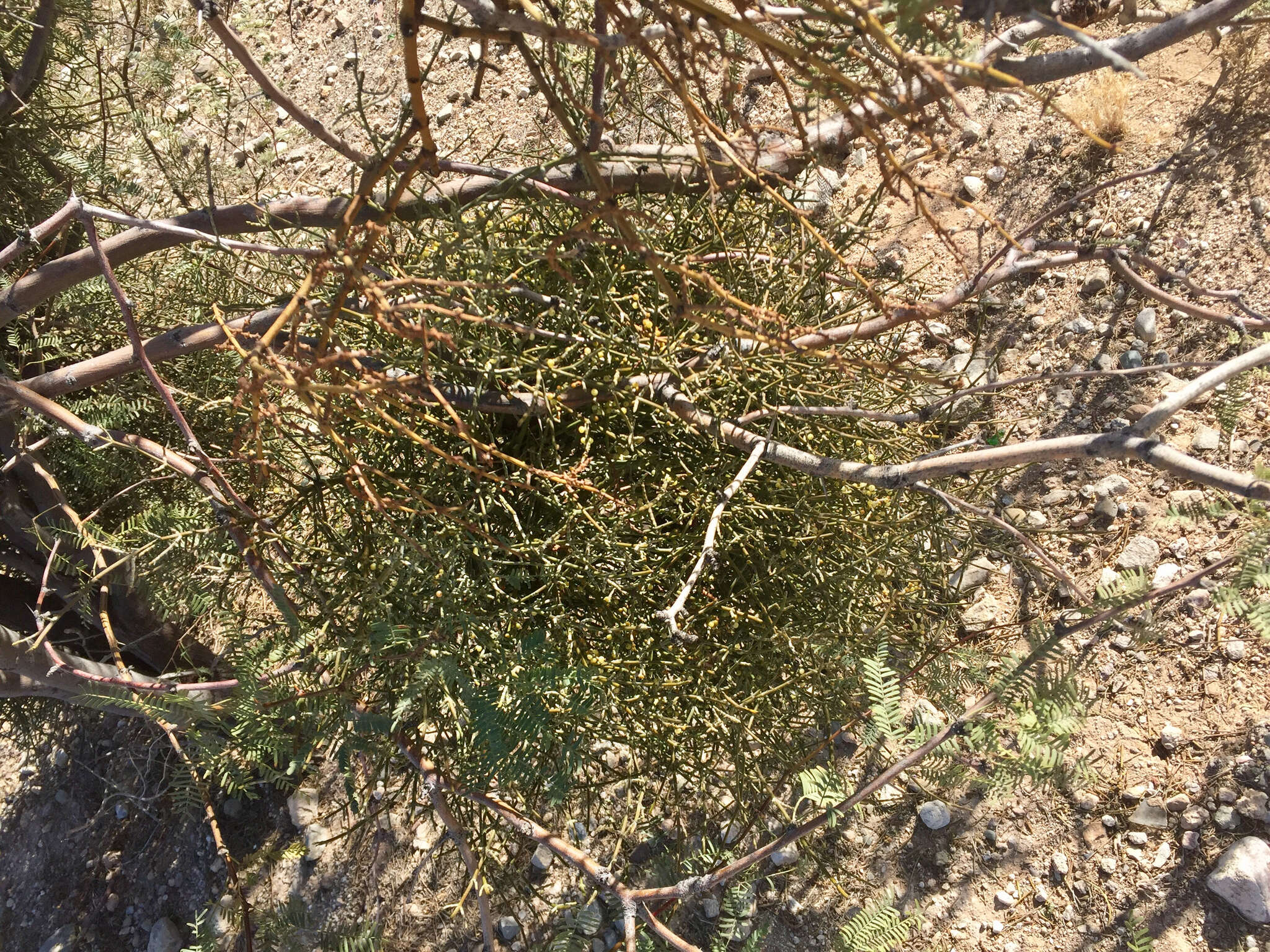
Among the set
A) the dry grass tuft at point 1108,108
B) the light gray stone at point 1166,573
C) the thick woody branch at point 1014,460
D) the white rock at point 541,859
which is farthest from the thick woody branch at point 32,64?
the light gray stone at point 1166,573

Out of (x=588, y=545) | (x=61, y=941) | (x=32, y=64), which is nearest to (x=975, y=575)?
(x=588, y=545)

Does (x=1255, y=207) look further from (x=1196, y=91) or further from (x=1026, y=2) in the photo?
(x=1026, y=2)

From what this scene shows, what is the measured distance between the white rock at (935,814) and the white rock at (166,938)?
126 centimetres

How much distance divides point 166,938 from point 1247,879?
165 centimetres

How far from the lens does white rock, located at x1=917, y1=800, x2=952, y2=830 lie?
1.31 meters

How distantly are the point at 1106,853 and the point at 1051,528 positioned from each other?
0.45 m

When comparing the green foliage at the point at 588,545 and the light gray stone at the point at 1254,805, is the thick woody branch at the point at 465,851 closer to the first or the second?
the green foliage at the point at 588,545

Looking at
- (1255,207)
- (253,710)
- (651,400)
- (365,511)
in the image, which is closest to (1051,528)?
(1255,207)

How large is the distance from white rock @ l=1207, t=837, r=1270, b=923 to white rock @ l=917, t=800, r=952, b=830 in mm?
325

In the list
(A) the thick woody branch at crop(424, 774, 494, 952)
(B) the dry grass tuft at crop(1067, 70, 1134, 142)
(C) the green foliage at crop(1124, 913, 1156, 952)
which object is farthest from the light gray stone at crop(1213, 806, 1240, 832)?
(B) the dry grass tuft at crop(1067, 70, 1134, 142)

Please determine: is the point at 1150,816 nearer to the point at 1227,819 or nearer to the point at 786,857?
the point at 1227,819

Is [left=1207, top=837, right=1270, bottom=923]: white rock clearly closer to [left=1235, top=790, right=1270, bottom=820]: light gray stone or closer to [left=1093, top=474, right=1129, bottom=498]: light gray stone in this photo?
[left=1235, top=790, right=1270, bottom=820]: light gray stone

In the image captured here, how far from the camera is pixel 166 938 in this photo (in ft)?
5.12

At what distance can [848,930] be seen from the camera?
104 centimetres
